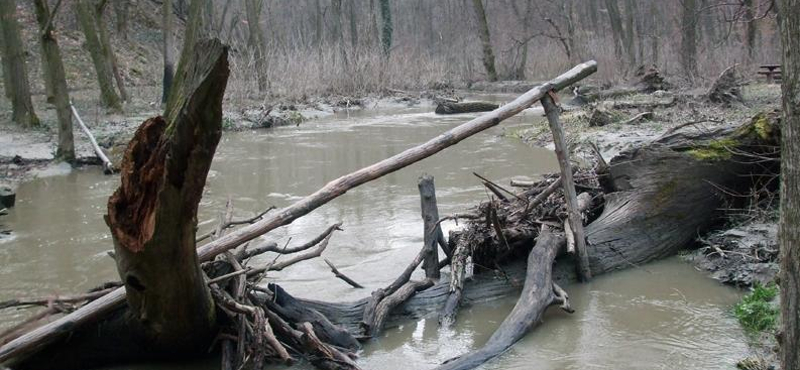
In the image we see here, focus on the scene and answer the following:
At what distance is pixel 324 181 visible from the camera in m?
11.0

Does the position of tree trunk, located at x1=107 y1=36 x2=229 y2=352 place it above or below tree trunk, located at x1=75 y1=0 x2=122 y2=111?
below

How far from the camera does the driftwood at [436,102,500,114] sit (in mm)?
20328

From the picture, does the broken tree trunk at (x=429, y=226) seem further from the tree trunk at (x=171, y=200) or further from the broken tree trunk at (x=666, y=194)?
the tree trunk at (x=171, y=200)

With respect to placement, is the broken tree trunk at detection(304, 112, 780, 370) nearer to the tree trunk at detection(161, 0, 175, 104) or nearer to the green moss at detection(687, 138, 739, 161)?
the green moss at detection(687, 138, 739, 161)

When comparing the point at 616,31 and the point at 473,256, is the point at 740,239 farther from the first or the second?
the point at 616,31

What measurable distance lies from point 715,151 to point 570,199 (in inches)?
57.2

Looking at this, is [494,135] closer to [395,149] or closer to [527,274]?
[395,149]

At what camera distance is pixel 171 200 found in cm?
324

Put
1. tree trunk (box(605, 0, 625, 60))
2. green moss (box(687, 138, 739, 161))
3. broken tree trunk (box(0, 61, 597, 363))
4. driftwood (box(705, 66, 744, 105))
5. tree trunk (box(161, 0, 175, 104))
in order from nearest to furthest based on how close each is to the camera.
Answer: broken tree trunk (box(0, 61, 597, 363)), green moss (box(687, 138, 739, 161)), driftwood (box(705, 66, 744, 105)), tree trunk (box(161, 0, 175, 104)), tree trunk (box(605, 0, 625, 60))

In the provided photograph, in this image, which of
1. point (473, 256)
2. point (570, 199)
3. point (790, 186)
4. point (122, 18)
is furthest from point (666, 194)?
point (122, 18)

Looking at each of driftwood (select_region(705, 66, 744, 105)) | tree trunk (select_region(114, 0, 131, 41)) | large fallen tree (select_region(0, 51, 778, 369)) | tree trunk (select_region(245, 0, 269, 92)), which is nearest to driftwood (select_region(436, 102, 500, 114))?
tree trunk (select_region(245, 0, 269, 92))

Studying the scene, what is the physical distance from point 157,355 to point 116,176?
8145 mm

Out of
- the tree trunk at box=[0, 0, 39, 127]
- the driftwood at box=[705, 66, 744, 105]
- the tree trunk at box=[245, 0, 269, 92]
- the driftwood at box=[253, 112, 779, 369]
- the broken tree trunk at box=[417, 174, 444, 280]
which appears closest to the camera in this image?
the broken tree trunk at box=[417, 174, 444, 280]

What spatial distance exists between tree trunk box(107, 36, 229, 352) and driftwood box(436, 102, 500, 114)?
16.8m
